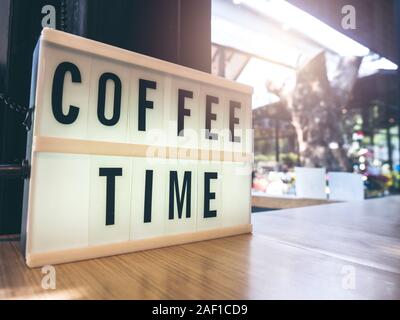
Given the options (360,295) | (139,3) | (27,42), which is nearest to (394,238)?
(360,295)

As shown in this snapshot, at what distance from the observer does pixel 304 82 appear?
658 centimetres

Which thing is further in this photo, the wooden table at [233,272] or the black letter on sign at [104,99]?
the black letter on sign at [104,99]

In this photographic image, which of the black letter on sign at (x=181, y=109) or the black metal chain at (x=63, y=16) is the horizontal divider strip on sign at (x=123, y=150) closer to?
Answer: the black letter on sign at (x=181, y=109)

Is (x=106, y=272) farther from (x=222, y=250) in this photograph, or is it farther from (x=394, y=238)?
(x=394, y=238)

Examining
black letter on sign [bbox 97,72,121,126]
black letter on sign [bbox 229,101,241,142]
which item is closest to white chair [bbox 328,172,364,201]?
black letter on sign [bbox 229,101,241,142]

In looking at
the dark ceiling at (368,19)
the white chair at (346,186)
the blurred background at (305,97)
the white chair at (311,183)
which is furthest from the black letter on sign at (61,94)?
the white chair at (311,183)

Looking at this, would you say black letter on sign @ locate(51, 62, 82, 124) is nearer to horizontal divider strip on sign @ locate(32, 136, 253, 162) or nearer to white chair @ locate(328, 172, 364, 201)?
horizontal divider strip on sign @ locate(32, 136, 253, 162)

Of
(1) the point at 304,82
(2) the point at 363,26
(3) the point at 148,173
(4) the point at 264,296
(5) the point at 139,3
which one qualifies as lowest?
(4) the point at 264,296

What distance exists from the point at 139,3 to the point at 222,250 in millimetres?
746

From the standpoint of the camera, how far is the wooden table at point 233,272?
0.42 m

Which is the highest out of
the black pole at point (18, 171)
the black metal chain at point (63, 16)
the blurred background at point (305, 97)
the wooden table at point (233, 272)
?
the blurred background at point (305, 97)

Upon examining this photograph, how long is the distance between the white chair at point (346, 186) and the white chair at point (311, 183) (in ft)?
0.69

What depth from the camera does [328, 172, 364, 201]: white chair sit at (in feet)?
11.3

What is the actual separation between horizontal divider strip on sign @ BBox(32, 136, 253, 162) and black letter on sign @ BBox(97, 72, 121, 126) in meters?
0.05
